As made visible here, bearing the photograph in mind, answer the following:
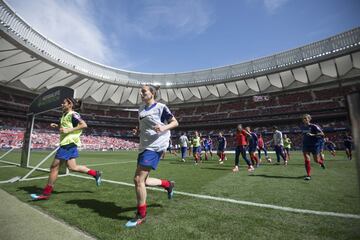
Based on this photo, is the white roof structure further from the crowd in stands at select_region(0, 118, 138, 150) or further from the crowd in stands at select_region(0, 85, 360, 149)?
the crowd in stands at select_region(0, 118, 138, 150)

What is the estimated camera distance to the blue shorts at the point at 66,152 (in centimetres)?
450

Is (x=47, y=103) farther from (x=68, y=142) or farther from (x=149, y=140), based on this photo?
(x=149, y=140)

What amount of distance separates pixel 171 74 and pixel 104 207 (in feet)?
187

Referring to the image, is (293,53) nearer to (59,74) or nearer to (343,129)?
(343,129)

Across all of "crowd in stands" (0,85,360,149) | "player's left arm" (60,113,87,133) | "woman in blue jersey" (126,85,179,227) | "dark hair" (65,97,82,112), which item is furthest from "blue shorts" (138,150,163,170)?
"crowd in stands" (0,85,360,149)

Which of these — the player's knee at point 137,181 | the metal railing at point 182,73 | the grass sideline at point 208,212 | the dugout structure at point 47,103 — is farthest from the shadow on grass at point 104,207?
the metal railing at point 182,73

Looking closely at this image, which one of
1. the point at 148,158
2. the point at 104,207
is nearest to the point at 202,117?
the point at 104,207

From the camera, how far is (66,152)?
460 centimetres

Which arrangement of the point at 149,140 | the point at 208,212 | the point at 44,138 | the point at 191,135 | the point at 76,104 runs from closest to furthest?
the point at 149,140 < the point at 208,212 < the point at 76,104 < the point at 44,138 < the point at 191,135

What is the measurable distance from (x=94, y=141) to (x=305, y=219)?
46996 mm

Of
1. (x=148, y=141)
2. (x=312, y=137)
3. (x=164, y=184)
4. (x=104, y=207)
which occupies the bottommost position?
(x=104, y=207)

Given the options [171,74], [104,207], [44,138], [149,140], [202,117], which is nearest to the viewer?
[149,140]

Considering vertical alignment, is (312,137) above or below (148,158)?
above

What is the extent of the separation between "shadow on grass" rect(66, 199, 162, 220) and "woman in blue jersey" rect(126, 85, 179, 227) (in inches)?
17.1
